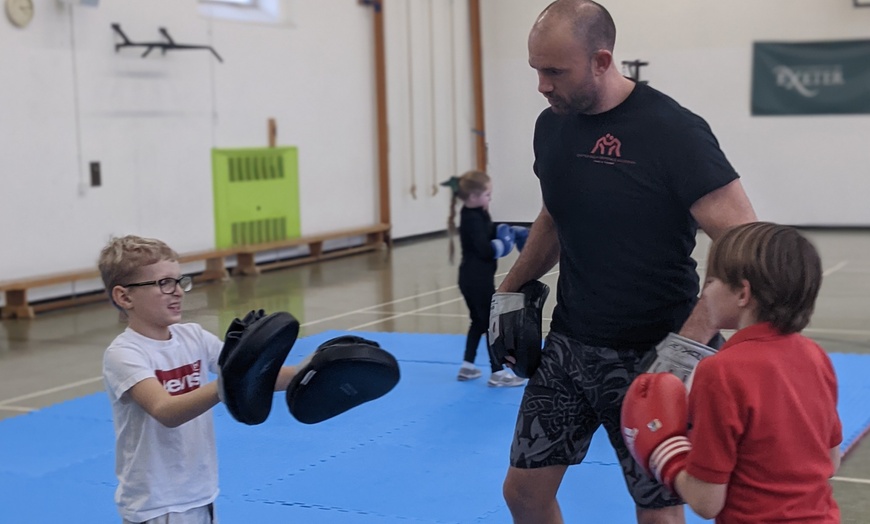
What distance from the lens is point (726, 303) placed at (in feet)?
6.47

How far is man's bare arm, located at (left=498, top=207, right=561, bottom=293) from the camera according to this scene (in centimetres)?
298

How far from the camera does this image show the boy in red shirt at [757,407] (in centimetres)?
188

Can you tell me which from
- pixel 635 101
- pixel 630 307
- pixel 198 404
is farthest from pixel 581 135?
pixel 198 404

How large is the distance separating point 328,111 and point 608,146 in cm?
1006

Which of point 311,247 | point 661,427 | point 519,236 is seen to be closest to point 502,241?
Result: point 519,236

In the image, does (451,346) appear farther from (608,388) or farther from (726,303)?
(726,303)

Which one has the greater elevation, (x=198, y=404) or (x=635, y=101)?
(x=635, y=101)

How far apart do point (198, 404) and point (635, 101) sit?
1.27 meters

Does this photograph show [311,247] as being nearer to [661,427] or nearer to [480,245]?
[480,245]

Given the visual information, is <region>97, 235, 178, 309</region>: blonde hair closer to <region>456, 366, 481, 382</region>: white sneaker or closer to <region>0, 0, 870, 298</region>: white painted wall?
<region>0, 0, 870, 298</region>: white painted wall

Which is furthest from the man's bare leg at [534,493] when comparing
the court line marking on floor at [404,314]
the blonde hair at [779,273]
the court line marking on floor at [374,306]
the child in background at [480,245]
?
the court line marking on floor at [374,306]

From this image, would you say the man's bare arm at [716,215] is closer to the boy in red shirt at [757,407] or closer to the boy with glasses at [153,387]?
the boy in red shirt at [757,407]

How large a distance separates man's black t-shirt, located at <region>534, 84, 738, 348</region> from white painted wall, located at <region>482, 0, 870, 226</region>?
34.7 ft

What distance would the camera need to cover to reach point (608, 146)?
104 inches
